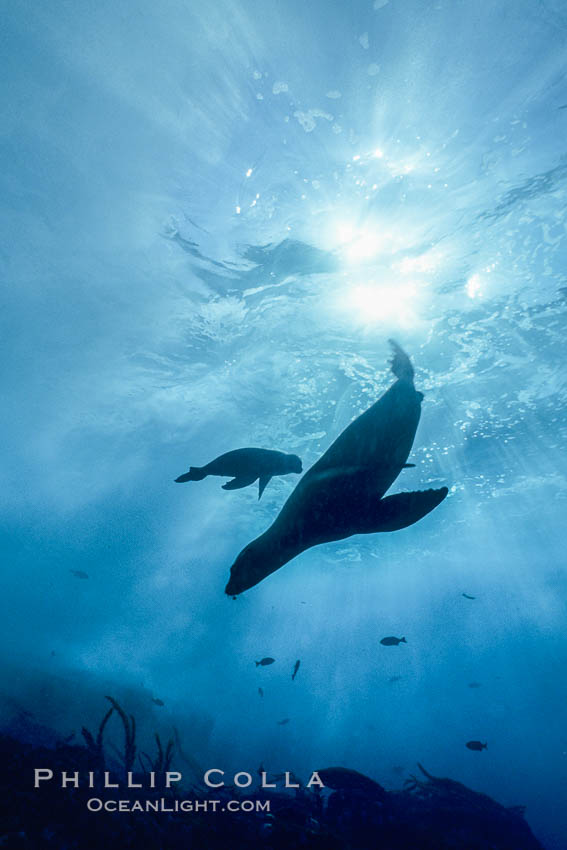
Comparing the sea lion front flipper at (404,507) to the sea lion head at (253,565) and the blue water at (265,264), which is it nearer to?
the sea lion head at (253,565)

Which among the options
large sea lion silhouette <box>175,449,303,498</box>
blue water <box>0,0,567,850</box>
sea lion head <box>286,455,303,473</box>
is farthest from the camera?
blue water <box>0,0,567,850</box>

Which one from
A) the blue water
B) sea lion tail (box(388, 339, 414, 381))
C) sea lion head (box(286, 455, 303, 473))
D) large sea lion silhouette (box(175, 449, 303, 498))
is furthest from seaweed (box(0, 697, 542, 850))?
the blue water

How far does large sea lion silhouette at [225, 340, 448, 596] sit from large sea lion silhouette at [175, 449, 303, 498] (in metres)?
1.39

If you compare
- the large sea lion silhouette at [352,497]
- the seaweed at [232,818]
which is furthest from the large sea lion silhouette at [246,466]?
the seaweed at [232,818]

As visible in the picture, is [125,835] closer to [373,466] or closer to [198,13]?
[373,466]

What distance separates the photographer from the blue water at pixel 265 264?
7.04 m

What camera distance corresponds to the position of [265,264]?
10.9m

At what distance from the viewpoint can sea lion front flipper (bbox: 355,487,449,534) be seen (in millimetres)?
2795

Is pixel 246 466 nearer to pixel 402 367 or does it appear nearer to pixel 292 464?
pixel 292 464

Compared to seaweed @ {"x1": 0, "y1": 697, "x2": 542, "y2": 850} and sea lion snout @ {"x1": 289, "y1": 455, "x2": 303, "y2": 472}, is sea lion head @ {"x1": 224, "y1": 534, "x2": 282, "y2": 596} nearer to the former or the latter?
sea lion snout @ {"x1": 289, "y1": 455, "x2": 303, "y2": 472}

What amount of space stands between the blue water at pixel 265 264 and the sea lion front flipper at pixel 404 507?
316 inches

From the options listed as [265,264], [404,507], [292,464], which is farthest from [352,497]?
[265,264]

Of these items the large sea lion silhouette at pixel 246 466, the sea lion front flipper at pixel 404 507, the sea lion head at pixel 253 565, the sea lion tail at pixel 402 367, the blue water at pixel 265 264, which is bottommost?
the sea lion head at pixel 253 565

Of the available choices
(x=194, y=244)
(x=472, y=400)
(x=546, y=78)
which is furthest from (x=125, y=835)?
(x=472, y=400)
